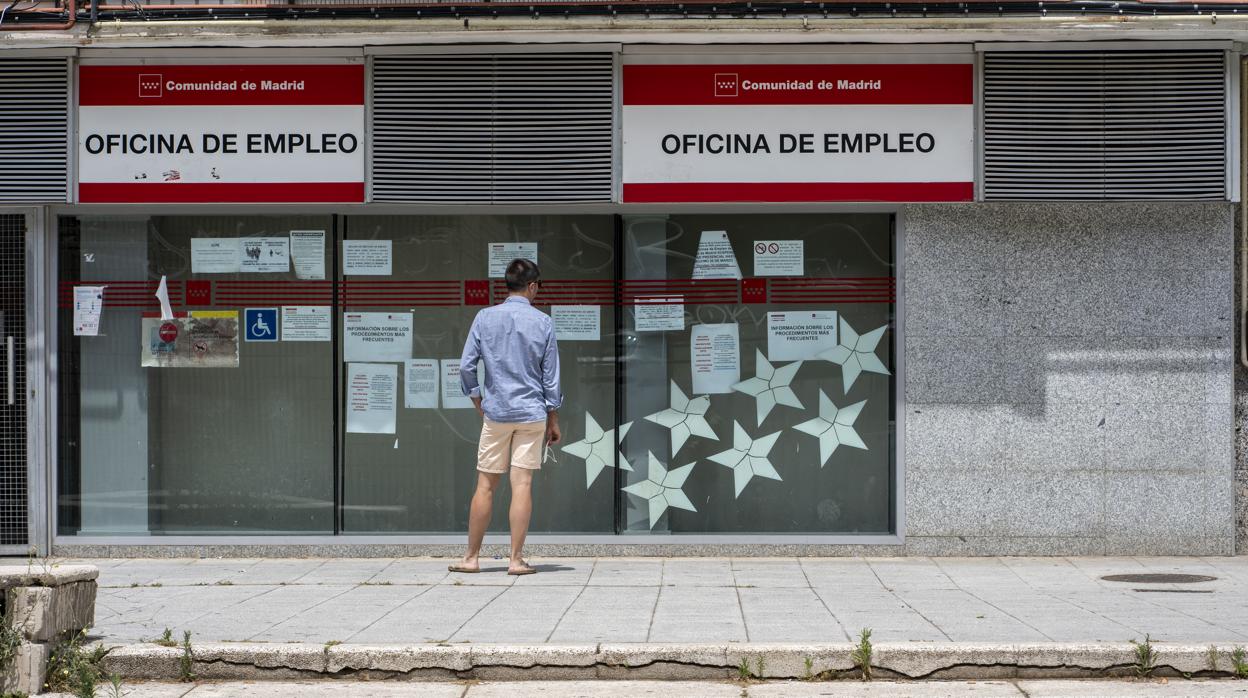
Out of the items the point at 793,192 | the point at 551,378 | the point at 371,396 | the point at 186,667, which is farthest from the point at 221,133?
the point at 186,667

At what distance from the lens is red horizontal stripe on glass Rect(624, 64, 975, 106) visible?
397 inches

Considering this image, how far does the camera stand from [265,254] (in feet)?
34.7

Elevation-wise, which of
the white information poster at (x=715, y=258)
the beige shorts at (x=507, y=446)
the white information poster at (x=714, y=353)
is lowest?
the beige shorts at (x=507, y=446)

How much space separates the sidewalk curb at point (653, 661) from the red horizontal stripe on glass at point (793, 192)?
167 inches

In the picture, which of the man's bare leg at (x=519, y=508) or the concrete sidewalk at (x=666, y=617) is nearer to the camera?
the concrete sidewalk at (x=666, y=617)

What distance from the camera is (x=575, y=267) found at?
10508 millimetres

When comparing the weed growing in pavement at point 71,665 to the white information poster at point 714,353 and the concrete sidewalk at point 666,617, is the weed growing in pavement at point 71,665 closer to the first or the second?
the concrete sidewalk at point 666,617

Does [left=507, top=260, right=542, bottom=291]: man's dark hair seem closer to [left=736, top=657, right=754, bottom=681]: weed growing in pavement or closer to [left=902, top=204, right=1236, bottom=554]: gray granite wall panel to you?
[left=902, top=204, right=1236, bottom=554]: gray granite wall panel

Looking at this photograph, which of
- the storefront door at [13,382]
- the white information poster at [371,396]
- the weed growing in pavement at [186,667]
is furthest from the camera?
the white information poster at [371,396]

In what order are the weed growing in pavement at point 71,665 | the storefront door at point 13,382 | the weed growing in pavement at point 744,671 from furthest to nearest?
the storefront door at point 13,382 → the weed growing in pavement at point 744,671 → the weed growing in pavement at point 71,665

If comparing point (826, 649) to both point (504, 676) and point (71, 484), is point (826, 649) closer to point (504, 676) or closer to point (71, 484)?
point (504, 676)

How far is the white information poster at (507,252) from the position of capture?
10.5 metres

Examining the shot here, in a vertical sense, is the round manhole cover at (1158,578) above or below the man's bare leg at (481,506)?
below

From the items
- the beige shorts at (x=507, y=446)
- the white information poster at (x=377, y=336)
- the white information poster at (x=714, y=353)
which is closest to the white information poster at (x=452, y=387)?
the white information poster at (x=377, y=336)
